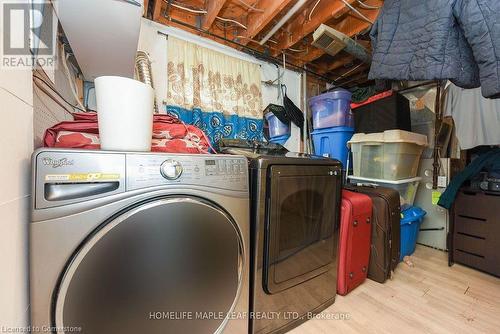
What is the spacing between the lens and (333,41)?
1769 millimetres

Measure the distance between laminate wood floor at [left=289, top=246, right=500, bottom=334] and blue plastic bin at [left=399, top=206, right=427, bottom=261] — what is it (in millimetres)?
233

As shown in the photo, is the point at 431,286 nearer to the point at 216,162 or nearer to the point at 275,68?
the point at 216,162

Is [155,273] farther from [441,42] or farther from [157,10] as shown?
[157,10]

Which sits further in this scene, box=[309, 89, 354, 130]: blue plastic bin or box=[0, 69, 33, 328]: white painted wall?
box=[309, 89, 354, 130]: blue plastic bin

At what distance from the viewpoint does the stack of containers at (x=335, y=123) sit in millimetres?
2150

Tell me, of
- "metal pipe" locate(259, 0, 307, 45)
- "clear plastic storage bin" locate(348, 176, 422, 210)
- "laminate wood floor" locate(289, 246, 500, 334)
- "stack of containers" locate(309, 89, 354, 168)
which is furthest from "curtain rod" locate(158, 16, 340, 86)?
"laminate wood floor" locate(289, 246, 500, 334)

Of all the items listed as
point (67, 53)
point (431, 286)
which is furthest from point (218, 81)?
point (431, 286)

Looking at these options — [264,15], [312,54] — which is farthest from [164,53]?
[312,54]

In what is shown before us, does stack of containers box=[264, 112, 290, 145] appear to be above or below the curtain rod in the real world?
below

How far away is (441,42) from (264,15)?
1.19 metres

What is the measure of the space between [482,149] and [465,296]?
143cm

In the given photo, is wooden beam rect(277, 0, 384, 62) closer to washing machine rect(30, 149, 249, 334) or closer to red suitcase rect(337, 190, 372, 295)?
red suitcase rect(337, 190, 372, 295)

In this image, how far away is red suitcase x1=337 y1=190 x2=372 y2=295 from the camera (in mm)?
1318

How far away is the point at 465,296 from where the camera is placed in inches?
53.5
